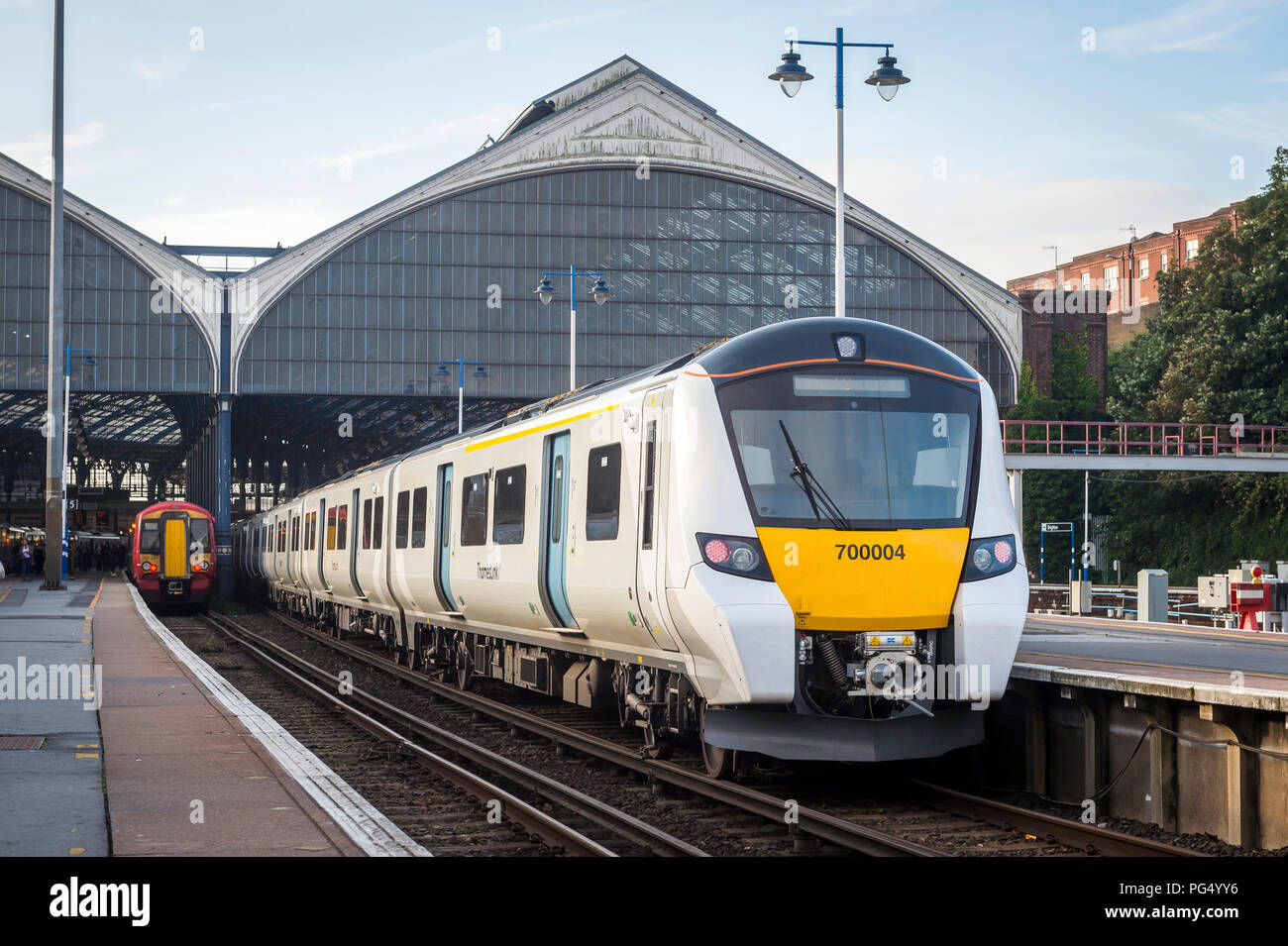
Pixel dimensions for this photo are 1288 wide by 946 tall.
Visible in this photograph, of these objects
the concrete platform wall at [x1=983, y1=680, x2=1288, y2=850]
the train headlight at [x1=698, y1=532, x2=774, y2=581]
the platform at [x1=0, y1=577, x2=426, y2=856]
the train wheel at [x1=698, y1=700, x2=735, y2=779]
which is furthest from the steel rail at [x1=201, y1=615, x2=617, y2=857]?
the concrete platform wall at [x1=983, y1=680, x2=1288, y2=850]

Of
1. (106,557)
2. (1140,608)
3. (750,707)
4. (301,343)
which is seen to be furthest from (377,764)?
(106,557)

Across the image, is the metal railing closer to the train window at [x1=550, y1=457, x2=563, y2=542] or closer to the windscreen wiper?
the train window at [x1=550, y1=457, x2=563, y2=542]

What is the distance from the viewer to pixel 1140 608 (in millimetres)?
27406

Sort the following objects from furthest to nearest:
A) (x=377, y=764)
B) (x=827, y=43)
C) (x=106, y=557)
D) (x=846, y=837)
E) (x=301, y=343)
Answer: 1. (x=106, y=557)
2. (x=301, y=343)
3. (x=827, y=43)
4. (x=377, y=764)
5. (x=846, y=837)

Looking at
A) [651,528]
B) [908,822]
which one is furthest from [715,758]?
[651,528]

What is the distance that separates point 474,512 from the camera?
17828 mm

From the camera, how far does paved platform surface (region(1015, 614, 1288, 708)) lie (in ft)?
33.9

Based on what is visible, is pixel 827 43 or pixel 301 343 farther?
pixel 301 343

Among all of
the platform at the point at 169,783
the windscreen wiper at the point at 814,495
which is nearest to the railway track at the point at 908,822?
the windscreen wiper at the point at 814,495

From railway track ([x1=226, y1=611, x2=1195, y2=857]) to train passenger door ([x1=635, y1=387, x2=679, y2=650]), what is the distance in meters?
1.22

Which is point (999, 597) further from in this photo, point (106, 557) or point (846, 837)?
point (106, 557)

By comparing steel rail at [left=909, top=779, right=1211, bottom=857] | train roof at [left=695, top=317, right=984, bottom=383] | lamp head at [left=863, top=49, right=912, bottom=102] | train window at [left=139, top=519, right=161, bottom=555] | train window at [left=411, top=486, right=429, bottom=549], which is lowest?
steel rail at [left=909, top=779, right=1211, bottom=857]

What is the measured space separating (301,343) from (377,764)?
154 ft

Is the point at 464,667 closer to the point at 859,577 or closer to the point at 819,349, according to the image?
the point at 819,349
